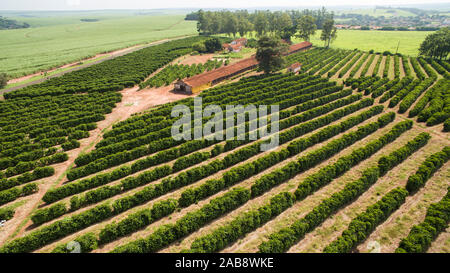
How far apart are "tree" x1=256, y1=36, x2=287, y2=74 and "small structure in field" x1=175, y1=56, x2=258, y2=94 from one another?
8838mm

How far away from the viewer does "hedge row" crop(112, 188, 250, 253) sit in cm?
1753

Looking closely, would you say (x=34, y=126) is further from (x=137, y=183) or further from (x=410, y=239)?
(x=410, y=239)

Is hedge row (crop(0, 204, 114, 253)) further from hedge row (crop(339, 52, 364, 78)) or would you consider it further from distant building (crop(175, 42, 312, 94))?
hedge row (crop(339, 52, 364, 78))

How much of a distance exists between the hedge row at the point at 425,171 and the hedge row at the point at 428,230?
8.47 feet

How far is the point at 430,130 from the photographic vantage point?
1403 inches

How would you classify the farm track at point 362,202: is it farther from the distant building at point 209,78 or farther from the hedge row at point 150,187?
the distant building at point 209,78

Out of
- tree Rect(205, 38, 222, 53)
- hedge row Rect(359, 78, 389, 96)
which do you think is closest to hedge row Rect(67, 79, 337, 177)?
hedge row Rect(359, 78, 389, 96)

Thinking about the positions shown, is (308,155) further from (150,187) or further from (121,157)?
(121,157)

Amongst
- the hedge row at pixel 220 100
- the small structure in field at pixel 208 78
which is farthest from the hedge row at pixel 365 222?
the small structure in field at pixel 208 78

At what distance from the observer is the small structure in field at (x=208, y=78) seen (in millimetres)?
54844

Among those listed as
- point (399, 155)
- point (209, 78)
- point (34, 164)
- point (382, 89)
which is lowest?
point (34, 164)

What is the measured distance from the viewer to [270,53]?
61.8 m

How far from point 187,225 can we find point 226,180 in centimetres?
720

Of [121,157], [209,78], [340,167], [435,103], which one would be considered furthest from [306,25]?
[121,157]
